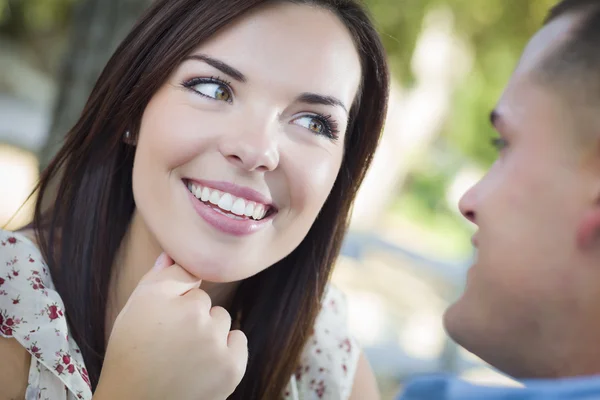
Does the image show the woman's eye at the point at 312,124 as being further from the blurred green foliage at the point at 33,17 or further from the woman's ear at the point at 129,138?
the blurred green foliage at the point at 33,17

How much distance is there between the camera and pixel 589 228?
0.87 metres

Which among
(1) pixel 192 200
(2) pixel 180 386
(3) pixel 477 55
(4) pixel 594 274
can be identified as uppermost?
(3) pixel 477 55

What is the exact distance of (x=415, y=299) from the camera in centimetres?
582

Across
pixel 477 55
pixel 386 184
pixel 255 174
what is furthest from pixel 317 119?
pixel 386 184

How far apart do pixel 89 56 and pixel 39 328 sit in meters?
1.34

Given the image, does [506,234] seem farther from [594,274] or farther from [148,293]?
[148,293]

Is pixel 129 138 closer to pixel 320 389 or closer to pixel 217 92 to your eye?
pixel 217 92

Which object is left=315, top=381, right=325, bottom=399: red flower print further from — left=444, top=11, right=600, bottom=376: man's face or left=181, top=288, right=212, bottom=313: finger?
left=444, top=11, right=600, bottom=376: man's face

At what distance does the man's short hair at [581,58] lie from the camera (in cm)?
90

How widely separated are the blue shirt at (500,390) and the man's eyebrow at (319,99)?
634 mm

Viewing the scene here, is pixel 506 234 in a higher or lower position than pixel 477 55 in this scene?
lower

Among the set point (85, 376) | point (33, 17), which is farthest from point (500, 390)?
point (33, 17)

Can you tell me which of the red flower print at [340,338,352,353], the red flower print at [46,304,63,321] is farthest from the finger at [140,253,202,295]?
the red flower print at [340,338,352,353]

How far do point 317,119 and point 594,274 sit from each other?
68 cm
